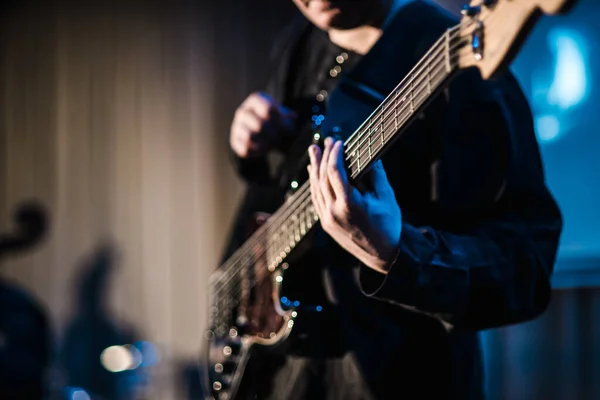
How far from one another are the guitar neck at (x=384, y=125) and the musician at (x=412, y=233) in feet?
0.08

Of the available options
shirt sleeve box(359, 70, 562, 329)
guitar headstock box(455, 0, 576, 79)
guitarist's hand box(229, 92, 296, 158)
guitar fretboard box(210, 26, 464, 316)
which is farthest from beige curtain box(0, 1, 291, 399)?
guitar headstock box(455, 0, 576, 79)

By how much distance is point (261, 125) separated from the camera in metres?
1.16

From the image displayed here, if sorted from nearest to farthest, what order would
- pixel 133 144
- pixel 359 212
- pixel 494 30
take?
pixel 494 30 → pixel 359 212 → pixel 133 144

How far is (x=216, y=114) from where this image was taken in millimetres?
2453

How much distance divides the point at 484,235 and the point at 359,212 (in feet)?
0.60

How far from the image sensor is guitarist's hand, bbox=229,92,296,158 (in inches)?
45.1

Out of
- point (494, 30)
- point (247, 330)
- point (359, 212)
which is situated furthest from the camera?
point (247, 330)

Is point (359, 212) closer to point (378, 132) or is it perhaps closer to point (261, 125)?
point (378, 132)

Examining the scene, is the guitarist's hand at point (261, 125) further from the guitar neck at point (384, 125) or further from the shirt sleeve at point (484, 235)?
the shirt sleeve at point (484, 235)

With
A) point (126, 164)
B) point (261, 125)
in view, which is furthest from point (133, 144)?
point (261, 125)

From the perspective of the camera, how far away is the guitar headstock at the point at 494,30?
0.61 meters

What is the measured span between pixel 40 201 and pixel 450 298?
2.27 meters

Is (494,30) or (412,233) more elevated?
(494,30)

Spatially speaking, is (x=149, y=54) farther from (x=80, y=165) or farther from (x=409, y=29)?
(x=409, y=29)
